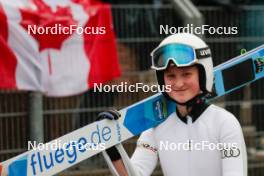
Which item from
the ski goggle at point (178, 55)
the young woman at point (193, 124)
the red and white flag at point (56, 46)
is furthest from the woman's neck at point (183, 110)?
the red and white flag at point (56, 46)

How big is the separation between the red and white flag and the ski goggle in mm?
2294

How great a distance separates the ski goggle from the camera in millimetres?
3453

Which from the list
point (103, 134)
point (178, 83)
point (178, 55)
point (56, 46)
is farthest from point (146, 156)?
point (56, 46)

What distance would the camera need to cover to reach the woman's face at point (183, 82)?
138 inches

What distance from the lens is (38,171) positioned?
3572 millimetres

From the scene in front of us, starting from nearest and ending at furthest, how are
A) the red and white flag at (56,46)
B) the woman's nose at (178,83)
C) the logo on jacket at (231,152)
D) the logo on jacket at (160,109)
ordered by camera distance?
the logo on jacket at (231,152), the woman's nose at (178,83), the logo on jacket at (160,109), the red and white flag at (56,46)

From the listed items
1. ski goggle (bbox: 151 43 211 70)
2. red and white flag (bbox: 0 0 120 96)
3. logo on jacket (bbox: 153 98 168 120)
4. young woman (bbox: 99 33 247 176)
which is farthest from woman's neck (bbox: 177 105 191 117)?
red and white flag (bbox: 0 0 120 96)

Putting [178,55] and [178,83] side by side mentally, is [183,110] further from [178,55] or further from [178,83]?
[178,55]

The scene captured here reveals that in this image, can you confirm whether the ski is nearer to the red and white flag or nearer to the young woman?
the young woman

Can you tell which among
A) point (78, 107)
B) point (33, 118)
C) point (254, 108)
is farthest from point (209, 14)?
point (33, 118)

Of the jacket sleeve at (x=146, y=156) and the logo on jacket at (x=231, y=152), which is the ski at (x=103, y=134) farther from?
the logo on jacket at (x=231, y=152)

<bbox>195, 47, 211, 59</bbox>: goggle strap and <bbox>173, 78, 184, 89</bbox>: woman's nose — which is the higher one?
<bbox>195, 47, 211, 59</bbox>: goggle strap

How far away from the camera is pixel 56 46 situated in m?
5.78

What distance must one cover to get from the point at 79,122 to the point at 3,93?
0.72m
